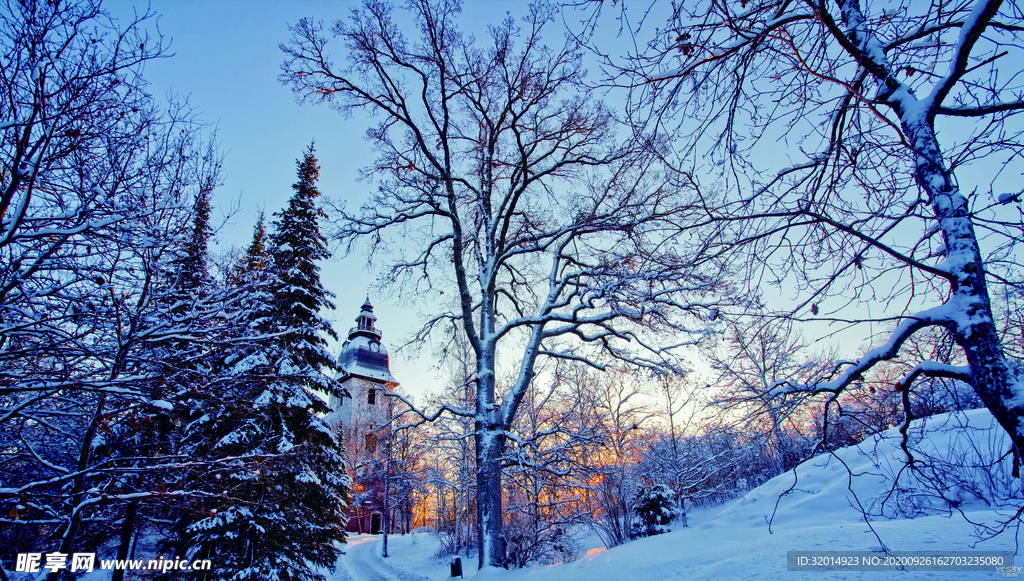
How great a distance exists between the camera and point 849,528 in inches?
181

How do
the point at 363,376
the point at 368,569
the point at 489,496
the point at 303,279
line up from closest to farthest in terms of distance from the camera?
1. the point at 489,496
2. the point at 303,279
3. the point at 368,569
4. the point at 363,376

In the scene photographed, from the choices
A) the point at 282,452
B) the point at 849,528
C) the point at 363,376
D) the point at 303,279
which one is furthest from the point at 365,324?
the point at 849,528

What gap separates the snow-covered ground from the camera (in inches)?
132

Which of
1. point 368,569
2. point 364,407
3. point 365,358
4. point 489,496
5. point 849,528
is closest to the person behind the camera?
point 849,528

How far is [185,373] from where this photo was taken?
4.19 m

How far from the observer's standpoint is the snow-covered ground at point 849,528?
3365mm

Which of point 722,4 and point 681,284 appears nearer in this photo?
point 722,4

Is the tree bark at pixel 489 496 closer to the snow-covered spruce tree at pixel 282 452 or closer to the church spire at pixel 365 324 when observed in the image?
the snow-covered spruce tree at pixel 282 452

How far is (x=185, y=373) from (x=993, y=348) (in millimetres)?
5918

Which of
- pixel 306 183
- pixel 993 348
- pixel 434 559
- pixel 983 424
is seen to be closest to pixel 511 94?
pixel 306 183

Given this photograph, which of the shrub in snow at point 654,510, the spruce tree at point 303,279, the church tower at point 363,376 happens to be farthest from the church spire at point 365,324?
the shrub in snow at point 654,510

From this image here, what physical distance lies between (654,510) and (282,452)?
9500 mm

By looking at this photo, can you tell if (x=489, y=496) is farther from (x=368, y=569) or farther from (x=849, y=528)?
(x=368, y=569)

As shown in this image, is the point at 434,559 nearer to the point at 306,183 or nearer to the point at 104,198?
the point at 306,183
